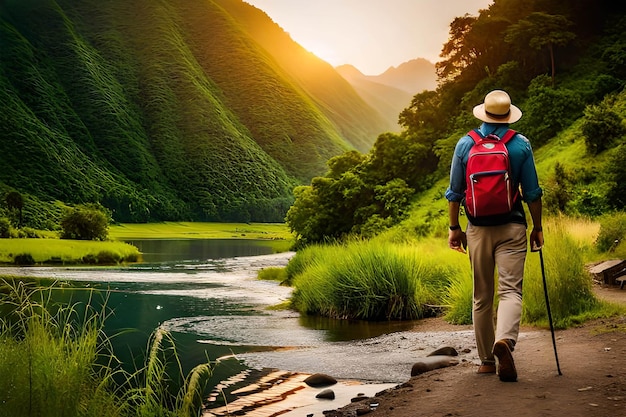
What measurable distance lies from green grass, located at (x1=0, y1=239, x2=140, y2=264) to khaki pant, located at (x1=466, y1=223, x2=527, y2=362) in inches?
1993

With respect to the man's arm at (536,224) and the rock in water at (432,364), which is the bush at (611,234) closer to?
the rock in water at (432,364)

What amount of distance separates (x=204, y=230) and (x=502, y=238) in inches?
5913

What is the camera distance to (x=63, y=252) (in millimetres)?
56750

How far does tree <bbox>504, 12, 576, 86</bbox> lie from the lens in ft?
173

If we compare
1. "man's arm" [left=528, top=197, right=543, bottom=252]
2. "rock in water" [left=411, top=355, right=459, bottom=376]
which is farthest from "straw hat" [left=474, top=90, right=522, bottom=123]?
"rock in water" [left=411, top=355, right=459, bottom=376]

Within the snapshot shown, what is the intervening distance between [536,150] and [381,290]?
32.2 m

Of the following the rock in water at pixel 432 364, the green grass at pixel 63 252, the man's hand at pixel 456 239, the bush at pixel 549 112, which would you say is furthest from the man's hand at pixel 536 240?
the green grass at pixel 63 252

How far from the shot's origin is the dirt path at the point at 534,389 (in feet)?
20.2

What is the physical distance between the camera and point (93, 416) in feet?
18.6

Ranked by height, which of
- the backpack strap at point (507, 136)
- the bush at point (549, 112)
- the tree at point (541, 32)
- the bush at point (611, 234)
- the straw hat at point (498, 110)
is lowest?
the bush at point (611, 234)

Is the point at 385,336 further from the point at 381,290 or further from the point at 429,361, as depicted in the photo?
the point at 429,361

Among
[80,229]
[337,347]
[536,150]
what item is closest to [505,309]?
[337,347]

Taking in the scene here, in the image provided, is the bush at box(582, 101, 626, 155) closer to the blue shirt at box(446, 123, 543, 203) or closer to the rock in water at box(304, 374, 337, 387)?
the rock in water at box(304, 374, 337, 387)

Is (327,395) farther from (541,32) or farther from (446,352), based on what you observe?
(541,32)
